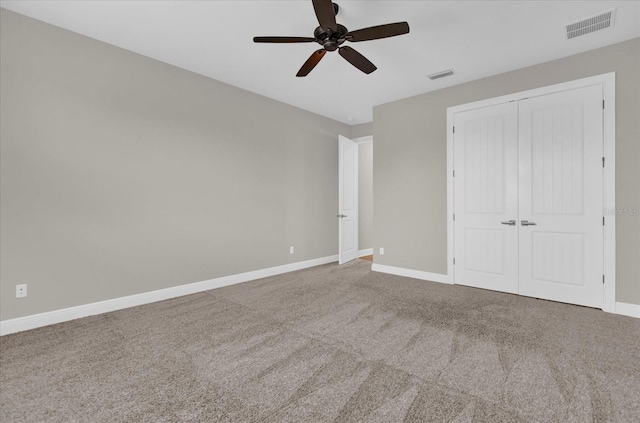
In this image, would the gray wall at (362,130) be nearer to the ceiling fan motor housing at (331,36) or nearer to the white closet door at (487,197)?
the white closet door at (487,197)

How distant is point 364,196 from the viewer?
6758mm

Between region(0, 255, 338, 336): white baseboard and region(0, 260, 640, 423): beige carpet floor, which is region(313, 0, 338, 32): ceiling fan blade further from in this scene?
region(0, 255, 338, 336): white baseboard

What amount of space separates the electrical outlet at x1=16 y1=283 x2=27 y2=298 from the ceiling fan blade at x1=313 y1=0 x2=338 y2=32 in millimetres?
3427

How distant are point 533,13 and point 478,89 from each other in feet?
4.49

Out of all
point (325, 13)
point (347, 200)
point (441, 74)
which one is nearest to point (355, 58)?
point (325, 13)

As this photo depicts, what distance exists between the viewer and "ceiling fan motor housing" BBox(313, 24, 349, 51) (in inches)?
92.6

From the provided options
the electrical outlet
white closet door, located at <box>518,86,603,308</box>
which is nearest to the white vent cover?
white closet door, located at <box>518,86,603,308</box>

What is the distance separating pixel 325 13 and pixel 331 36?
36 cm

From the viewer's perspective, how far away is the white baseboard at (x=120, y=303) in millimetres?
2592

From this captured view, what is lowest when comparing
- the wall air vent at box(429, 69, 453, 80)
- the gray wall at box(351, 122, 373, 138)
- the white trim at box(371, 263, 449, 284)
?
the white trim at box(371, 263, 449, 284)

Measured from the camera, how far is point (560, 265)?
3.36 metres

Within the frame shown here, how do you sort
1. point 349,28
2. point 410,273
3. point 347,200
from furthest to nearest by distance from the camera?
point 347,200, point 410,273, point 349,28

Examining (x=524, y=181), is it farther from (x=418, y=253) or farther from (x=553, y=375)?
(x=553, y=375)

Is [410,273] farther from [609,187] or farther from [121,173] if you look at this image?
[121,173]
